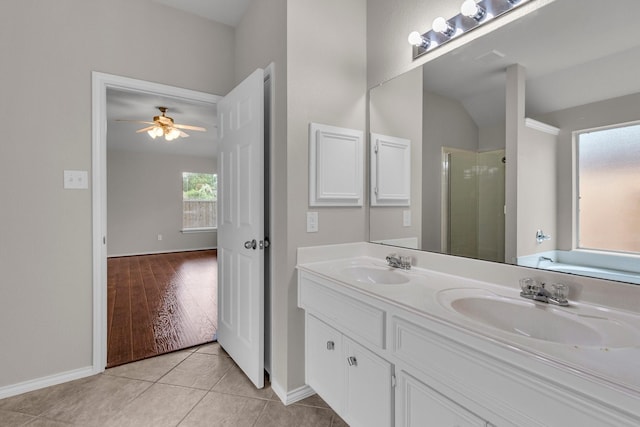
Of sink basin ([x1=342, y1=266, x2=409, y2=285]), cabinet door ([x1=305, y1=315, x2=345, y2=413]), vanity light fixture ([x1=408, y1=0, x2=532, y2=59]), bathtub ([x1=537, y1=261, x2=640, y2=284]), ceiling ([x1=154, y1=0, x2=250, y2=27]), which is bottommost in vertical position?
cabinet door ([x1=305, y1=315, x2=345, y2=413])

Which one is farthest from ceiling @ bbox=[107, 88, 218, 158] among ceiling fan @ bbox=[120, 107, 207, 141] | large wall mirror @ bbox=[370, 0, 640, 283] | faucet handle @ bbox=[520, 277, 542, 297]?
faucet handle @ bbox=[520, 277, 542, 297]

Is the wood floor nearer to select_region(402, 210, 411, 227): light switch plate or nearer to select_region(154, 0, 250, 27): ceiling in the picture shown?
select_region(402, 210, 411, 227): light switch plate


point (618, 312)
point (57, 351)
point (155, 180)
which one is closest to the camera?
point (618, 312)

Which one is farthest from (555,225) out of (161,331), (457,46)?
(161,331)

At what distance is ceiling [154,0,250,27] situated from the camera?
7.29 ft

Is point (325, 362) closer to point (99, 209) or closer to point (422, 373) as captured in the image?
point (422, 373)

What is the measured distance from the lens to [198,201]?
24.7 ft

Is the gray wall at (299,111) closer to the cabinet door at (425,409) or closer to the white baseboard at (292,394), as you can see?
the white baseboard at (292,394)

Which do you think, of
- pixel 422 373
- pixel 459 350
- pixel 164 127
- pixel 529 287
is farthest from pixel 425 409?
pixel 164 127

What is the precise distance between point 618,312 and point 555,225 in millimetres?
351

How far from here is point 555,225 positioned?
1.18 metres

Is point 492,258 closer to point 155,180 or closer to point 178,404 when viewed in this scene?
point 178,404

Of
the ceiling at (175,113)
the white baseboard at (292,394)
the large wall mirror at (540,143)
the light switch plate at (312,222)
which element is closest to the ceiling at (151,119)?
the ceiling at (175,113)

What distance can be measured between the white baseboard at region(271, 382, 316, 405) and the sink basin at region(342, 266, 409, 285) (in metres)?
0.76
